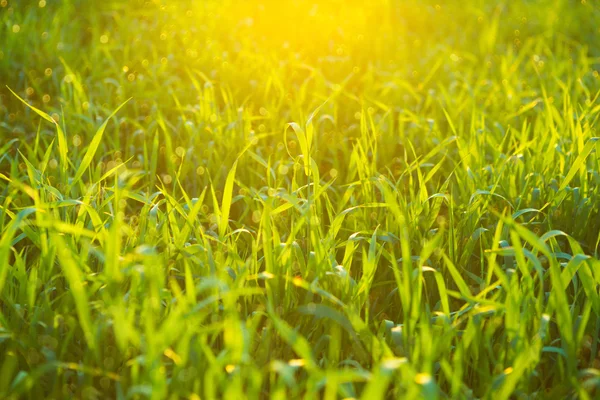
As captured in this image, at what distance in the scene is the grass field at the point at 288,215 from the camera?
4.58ft

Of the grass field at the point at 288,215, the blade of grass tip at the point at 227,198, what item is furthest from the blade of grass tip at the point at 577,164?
the blade of grass tip at the point at 227,198

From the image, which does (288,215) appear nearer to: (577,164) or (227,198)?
(227,198)

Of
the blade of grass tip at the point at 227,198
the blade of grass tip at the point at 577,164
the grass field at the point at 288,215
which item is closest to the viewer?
the grass field at the point at 288,215

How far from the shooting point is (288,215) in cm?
227

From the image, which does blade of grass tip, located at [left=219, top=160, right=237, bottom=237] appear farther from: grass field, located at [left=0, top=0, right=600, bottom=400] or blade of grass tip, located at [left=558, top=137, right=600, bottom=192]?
blade of grass tip, located at [left=558, top=137, right=600, bottom=192]

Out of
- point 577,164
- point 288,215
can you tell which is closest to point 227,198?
point 288,215

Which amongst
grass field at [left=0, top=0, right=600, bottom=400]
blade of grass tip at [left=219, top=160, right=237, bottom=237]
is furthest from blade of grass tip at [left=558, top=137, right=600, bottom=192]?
blade of grass tip at [left=219, top=160, right=237, bottom=237]

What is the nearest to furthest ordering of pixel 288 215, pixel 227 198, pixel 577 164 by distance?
1. pixel 227 198
2. pixel 577 164
3. pixel 288 215

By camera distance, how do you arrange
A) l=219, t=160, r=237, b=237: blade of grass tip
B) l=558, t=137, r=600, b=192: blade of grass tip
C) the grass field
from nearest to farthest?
1. the grass field
2. l=219, t=160, r=237, b=237: blade of grass tip
3. l=558, t=137, r=600, b=192: blade of grass tip

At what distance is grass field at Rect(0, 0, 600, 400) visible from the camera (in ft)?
4.58

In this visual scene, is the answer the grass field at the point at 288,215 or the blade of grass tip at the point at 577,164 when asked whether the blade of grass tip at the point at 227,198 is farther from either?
the blade of grass tip at the point at 577,164

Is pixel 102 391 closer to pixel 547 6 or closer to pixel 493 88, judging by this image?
pixel 493 88

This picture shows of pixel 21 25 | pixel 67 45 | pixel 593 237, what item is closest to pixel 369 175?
pixel 593 237

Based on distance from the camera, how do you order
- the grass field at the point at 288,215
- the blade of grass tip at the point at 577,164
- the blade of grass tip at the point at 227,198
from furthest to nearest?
the blade of grass tip at the point at 577,164 < the blade of grass tip at the point at 227,198 < the grass field at the point at 288,215
